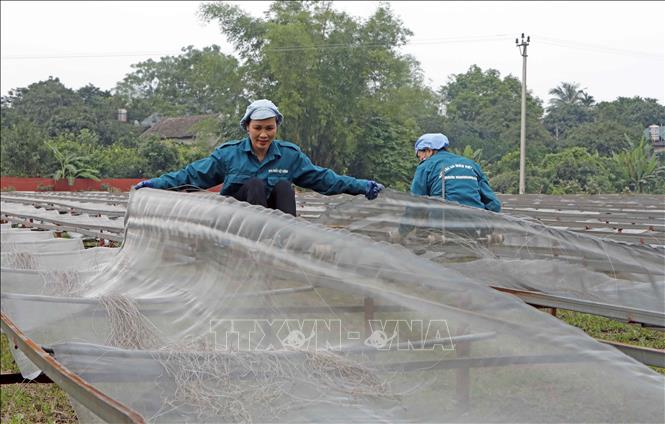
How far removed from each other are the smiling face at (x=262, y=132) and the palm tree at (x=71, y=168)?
2442 centimetres

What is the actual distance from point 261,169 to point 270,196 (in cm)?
15

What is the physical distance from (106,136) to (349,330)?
31.3 meters

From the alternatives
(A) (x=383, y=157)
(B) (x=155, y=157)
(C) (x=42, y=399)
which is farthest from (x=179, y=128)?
(C) (x=42, y=399)

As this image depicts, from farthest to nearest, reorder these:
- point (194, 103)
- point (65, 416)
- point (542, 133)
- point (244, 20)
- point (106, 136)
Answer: point (194, 103) → point (106, 136) → point (244, 20) → point (542, 133) → point (65, 416)

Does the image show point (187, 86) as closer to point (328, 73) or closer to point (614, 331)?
point (328, 73)

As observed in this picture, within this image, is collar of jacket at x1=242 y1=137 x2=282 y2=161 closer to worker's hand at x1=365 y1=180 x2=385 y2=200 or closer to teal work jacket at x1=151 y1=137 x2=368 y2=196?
teal work jacket at x1=151 y1=137 x2=368 y2=196

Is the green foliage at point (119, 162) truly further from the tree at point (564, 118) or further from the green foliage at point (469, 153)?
the tree at point (564, 118)

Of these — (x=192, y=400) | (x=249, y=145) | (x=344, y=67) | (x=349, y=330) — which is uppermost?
(x=344, y=67)

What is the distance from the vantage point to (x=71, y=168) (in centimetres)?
2672

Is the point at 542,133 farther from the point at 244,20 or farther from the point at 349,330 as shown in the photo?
the point at 349,330

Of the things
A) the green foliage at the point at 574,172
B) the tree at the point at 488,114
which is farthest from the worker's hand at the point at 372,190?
the tree at the point at 488,114

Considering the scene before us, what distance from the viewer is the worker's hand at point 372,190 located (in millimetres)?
2967

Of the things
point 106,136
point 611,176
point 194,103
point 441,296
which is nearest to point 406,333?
point 441,296

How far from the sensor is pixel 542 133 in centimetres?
2731
